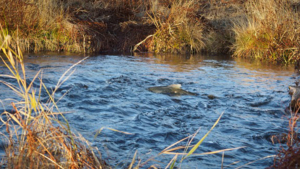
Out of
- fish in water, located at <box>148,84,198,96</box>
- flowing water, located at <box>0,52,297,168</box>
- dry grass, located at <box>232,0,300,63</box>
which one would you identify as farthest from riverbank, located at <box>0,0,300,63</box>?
fish in water, located at <box>148,84,198,96</box>

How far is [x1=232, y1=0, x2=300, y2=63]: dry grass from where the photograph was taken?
32.1 ft

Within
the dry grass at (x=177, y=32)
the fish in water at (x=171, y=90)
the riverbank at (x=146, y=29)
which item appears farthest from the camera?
the dry grass at (x=177, y=32)

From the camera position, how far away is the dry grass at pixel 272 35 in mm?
9789

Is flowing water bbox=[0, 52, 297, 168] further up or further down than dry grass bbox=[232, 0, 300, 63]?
further down

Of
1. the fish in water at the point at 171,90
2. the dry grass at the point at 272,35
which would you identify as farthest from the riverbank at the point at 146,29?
the fish in water at the point at 171,90

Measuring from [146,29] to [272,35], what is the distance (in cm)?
432

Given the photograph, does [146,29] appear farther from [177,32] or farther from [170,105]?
[170,105]

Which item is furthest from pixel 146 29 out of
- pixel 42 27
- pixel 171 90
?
pixel 171 90

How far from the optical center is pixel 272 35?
10.1 meters

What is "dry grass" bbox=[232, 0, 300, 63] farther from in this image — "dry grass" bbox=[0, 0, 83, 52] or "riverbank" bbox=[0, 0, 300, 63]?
"dry grass" bbox=[0, 0, 83, 52]

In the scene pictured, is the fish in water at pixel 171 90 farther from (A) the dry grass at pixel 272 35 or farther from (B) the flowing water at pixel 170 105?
(A) the dry grass at pixel 272 35

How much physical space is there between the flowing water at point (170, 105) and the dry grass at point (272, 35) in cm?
84

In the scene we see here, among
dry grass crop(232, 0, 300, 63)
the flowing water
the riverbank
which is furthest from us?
the riverbank

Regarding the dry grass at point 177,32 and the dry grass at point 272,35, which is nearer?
the dry grass at point 272,35
